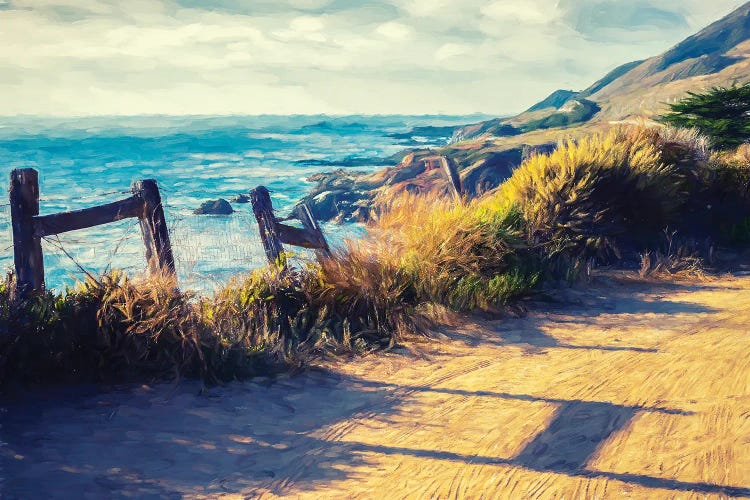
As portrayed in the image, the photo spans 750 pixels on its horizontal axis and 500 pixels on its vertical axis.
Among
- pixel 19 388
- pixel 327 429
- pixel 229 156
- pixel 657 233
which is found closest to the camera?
pixel 327 429

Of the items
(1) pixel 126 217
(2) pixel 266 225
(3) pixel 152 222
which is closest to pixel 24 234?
(1) pixel 126 217

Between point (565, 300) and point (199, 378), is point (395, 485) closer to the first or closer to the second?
point (199, 378)

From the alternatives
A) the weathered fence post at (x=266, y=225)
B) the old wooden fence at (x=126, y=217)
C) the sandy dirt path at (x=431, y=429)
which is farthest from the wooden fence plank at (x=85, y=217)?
the sandy dirt path at (x=431, y=429)

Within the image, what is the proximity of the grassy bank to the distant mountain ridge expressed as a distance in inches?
2887

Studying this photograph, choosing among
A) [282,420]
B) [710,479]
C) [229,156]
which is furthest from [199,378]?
[229,156]

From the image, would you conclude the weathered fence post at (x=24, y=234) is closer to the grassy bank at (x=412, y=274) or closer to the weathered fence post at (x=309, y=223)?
the grassy bank at (x=412, y=274)

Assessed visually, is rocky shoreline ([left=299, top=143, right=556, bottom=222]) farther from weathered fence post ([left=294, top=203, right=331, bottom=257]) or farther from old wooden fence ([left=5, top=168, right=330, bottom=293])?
old wooden fence ([left=5, top=168, right=330, bottom=293])

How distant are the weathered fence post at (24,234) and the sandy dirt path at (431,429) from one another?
126 centimetres

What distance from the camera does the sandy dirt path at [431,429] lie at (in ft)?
13.8

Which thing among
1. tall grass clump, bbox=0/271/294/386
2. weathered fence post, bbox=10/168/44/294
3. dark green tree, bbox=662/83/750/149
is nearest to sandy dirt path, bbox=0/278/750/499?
tall grass clump, bbox=0/271/294/386

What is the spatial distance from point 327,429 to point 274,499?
1.02m

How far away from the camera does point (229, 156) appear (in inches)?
3777

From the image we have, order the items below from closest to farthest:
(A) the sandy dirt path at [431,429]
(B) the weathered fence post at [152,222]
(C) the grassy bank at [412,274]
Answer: (A) the sandy dirt path at [431,429], (C) the grassy bank at [412,274], (B) the weathered fence post at [152,222]

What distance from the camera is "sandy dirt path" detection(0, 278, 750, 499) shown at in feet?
13.8
